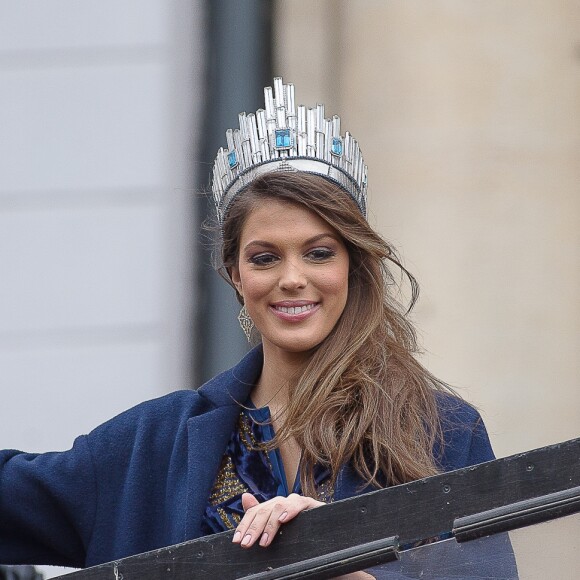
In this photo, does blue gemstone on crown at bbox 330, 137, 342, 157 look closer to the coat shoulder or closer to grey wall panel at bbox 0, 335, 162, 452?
the coat shoulder

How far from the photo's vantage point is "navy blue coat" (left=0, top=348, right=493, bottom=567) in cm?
305

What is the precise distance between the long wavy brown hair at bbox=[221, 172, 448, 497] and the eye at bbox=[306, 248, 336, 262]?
0.14 ft

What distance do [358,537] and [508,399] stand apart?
9.56ft

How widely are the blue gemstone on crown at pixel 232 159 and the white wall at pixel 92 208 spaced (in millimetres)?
2067

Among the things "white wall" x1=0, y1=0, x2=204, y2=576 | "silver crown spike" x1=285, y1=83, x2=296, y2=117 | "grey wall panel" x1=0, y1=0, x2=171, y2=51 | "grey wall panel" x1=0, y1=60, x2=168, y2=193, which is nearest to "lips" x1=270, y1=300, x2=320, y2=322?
"silver crown spike" x1=285, y1=83, x2=296, y2=117

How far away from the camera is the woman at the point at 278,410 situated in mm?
2926

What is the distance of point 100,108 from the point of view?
537cm

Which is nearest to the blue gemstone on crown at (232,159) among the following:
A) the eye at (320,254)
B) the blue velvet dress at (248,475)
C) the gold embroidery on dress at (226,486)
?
the eye at (320,254)

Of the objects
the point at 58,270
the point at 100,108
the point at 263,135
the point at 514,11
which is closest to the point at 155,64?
the point at 100,108

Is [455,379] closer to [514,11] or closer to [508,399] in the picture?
[508,399]

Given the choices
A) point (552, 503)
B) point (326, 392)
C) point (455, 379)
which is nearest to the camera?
point (552, 503)

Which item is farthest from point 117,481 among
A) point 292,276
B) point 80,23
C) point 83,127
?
point 80,23

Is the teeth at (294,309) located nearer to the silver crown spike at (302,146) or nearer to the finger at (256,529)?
Answer: the silver crown spike at (302,146)

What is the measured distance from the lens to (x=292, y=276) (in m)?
2.90
